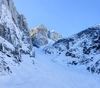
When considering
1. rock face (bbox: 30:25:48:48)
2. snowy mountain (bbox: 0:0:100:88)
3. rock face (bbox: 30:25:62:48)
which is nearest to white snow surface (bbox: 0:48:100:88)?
snowy mountain (bbox: 0:0:100:88)

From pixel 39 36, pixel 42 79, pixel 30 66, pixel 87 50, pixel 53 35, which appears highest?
pixel 53 35

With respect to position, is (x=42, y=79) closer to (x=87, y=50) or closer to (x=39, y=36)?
(x=87, y=50)

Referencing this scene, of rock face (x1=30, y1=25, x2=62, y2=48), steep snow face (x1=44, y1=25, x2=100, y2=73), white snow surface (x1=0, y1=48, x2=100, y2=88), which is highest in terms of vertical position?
rock face (x1=30, y1=25, x2=62, y2=48)

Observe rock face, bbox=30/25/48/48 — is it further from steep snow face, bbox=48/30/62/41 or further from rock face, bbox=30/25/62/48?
steep snow face, bbox=48/30/62/41

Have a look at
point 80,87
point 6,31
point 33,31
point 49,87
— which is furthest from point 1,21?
point 33,31

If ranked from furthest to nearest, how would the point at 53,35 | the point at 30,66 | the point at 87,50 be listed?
1. the point at 53,35
2. the point at 87,50
3. the point at 30,66

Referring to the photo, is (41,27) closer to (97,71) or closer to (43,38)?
(43,38)

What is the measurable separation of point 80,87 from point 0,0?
1683 cm

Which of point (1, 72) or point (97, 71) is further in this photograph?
point (97, 71)

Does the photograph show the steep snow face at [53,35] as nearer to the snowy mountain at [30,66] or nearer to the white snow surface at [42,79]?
the snowy mountain at [30,66]

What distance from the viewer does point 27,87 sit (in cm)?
479

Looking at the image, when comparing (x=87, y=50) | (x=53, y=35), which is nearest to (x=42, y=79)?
(x=87, y=50)

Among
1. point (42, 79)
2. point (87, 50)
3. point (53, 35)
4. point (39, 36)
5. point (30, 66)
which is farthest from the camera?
point (53, 35)

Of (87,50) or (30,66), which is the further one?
(87,50)
